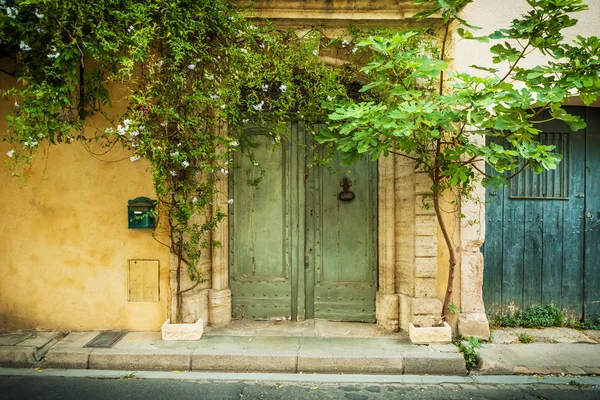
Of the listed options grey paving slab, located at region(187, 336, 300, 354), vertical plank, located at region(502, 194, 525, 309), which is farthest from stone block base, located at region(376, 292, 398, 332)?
vertical plank, located at region(502, 194, 525, 309)

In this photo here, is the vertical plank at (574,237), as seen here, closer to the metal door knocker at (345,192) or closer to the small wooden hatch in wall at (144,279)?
the metal door knocker at (345,192)

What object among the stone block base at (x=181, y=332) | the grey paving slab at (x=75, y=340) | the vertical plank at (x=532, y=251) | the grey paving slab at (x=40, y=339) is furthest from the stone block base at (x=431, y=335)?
the grey paving slab at (x=40, y=339)

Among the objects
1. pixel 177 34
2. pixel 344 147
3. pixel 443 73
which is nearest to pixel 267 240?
pixel 344 147

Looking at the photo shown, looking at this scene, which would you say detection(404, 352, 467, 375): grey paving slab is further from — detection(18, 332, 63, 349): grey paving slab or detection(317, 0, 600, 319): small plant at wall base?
detection(18, 332, 63, 349): grey paving slab

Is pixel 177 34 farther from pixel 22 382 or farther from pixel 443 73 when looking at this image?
pixel 22 382

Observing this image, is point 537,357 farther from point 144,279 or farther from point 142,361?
point 144,279

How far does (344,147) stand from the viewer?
12.2 feet

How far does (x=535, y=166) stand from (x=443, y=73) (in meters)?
1.56

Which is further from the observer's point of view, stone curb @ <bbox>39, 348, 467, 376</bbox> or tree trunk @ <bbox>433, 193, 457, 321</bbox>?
tree trunk @ <bbox>433, 193, 457, 321</bbox>

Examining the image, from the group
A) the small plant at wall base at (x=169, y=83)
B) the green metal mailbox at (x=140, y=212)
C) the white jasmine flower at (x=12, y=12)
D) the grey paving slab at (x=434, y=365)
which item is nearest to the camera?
the white jasmine flower at (x=12, y=12)

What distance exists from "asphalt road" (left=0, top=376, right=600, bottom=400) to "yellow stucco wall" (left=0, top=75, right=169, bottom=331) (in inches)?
37.3

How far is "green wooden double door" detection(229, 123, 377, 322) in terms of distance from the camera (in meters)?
4.91

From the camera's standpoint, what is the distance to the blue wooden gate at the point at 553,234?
A: 194 inches

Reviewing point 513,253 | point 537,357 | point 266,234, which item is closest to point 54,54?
point 266,234
